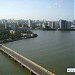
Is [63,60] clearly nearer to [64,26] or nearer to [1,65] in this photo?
[1,65]

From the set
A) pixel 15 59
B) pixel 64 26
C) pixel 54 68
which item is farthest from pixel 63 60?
pixel 64 26

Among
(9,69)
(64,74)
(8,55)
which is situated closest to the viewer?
(64,74)

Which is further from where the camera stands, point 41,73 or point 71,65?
point 71,65

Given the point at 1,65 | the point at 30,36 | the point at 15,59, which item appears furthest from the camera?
the point at 30,36

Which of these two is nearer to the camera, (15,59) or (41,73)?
(41,73)

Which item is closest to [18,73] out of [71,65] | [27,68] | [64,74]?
[27,68]

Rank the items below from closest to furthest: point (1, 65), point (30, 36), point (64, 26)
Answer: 1. point (1, 65)
2. point (30, 36)
3. point (64, 26)

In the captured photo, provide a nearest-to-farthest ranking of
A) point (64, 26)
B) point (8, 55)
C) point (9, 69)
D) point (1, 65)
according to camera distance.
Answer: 1. point (9, 69)
2. point (1, 65)
3. point (8, 55)
4. point (64, 26)

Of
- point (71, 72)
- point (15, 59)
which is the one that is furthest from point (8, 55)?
point (71, 72)

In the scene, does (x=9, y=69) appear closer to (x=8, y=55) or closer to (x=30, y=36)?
(x=8, y=55)
